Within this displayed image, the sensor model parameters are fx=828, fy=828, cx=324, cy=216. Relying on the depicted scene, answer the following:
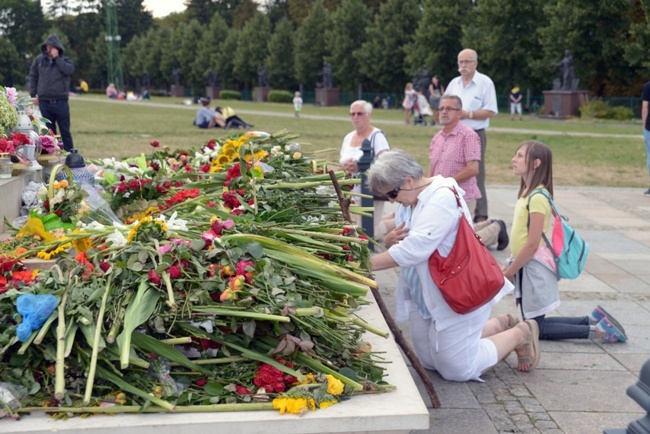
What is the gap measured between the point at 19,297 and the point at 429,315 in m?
2.25

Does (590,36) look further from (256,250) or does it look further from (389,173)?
(256,250)

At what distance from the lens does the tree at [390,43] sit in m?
55.6

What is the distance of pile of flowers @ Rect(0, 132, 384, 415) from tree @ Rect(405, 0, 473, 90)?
159 feet

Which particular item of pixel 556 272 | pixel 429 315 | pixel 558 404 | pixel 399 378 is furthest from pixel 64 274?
pixel 556 272

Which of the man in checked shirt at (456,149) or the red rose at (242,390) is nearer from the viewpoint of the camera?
the red rose at (242,390)

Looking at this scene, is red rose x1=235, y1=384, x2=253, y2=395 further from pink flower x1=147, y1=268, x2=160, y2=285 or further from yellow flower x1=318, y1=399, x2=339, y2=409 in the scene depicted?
pink flower x1=147, y1=268, x2=160, y2=285

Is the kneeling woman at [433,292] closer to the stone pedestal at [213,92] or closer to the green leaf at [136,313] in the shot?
the green leaf at [136,313]

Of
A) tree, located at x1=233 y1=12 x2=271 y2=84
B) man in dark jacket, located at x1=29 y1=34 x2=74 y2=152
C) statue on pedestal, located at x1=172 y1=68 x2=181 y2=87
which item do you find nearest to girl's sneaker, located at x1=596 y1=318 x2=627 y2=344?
man in dark jacket, located at x1=29 y1=34 x2=74 y2=152

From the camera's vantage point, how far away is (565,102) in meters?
39.1

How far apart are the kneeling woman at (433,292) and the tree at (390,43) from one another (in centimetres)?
5117

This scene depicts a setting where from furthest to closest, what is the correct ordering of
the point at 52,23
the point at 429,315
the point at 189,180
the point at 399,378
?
the point at 52,23 → the point at 189,180 → the point at 429,315 → the point at 399,378

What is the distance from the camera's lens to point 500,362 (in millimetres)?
5102

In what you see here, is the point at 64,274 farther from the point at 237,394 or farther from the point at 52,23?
the point at 52,23

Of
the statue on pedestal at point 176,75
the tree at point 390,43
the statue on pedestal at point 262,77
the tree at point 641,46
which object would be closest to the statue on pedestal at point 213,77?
the statue on pedestal at point 262,77
